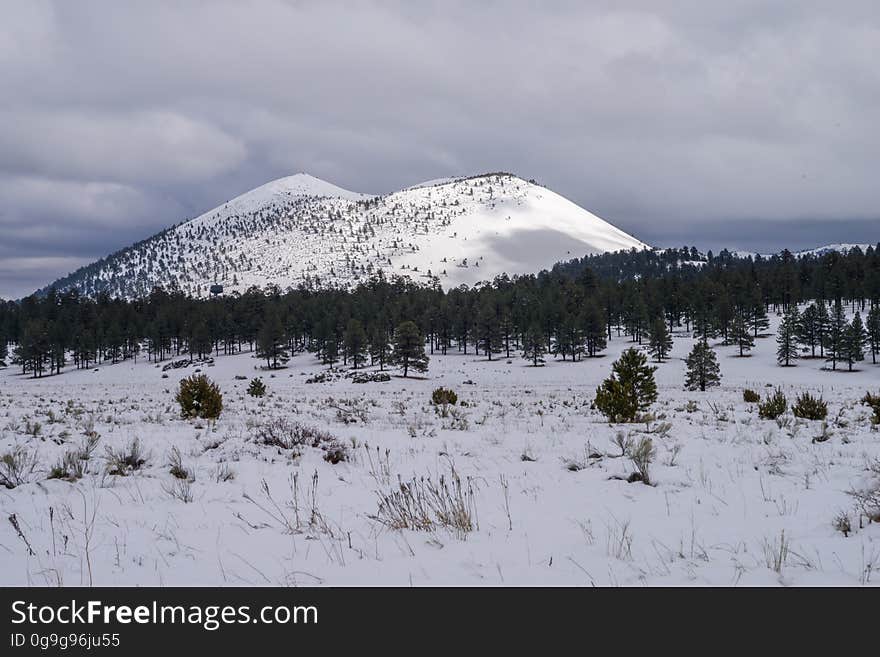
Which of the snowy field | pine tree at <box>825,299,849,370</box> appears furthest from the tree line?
the snowy field

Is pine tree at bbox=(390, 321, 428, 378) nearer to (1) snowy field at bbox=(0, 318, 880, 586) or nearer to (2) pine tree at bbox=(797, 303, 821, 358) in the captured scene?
(2) pine tree at bbox=(797, 303, 821, 358)

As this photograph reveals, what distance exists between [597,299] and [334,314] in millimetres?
57880

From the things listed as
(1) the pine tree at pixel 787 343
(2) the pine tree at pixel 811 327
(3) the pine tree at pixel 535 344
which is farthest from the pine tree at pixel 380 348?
(2) the pine tree at pixel 811 327

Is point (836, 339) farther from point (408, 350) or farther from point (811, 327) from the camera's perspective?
point (408, 350)

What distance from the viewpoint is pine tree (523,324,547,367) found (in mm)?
83438

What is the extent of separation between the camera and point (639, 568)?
382 cm

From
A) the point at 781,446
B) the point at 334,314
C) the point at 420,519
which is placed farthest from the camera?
the point at 334,314

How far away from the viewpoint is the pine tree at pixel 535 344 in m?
83.4

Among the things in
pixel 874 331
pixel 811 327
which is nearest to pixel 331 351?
pixel 811 327

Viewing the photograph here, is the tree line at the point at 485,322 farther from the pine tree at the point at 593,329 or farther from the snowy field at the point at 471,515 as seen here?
the snowy field at the point at 471,515
